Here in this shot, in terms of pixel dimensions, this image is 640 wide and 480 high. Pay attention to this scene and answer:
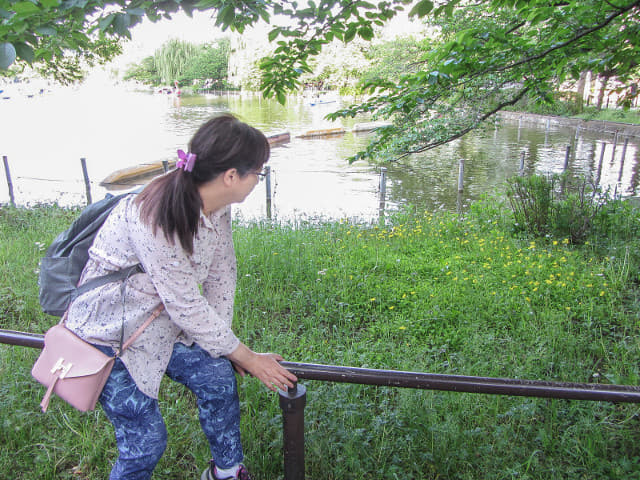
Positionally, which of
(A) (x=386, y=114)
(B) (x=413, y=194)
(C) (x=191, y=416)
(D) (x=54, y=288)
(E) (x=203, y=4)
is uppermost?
(E) (x=203, y=4)

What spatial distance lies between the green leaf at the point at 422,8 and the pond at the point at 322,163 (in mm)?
2658

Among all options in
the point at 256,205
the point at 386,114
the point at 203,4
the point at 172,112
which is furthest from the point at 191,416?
the point at 172,112

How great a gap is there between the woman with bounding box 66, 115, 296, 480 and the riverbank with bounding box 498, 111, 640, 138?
836 inches

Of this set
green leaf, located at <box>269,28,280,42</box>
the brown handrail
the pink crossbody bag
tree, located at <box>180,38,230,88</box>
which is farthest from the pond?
tree, located at <box>180,38,230,88</box>

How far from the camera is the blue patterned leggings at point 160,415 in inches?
60.4

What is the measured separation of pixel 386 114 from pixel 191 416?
3060 mm

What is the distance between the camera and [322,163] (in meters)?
Result: 19.4

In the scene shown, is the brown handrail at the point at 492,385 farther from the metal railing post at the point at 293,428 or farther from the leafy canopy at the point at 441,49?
the leafy canopy at the point at 441,49

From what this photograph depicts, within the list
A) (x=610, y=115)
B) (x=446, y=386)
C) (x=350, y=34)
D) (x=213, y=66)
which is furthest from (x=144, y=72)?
(x=446, y=386)

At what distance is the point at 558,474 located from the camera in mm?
2156

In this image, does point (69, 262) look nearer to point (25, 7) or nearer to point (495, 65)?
point (25, 7)

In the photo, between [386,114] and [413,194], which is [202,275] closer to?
[386,114]

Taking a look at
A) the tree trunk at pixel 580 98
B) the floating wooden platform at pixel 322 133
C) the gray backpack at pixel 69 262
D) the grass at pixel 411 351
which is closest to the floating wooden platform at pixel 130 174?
the grass at pixel 411 351

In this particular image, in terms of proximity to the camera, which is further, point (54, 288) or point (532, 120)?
point (532, 120)
